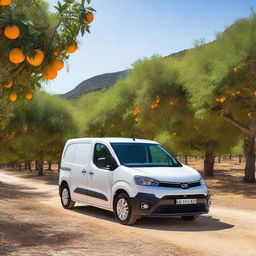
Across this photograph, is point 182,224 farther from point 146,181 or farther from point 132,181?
point 132,181

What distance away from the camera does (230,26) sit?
69.9 feet

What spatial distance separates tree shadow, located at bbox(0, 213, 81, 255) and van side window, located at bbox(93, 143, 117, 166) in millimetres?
2360

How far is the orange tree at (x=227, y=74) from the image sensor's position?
19.2m

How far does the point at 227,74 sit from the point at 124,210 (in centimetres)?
1067

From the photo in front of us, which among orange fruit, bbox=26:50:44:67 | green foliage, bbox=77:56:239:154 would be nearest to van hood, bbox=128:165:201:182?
orange fruit, bbox=26:50:44:67

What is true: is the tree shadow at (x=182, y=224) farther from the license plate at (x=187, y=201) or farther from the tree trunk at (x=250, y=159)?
the tree trunk at (x=250, y=159)

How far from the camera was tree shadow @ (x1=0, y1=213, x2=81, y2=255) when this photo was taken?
24.0 feet

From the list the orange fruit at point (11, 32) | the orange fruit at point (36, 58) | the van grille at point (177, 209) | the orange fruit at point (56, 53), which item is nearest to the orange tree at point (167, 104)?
the van grille at point (177, 209)

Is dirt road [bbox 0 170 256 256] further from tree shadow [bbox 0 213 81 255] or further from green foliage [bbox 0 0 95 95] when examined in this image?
green foliage [bbox 0 0 95 95]

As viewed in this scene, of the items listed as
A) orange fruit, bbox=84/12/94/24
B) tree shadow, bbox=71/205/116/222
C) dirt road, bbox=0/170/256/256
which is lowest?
tree shadow, bbox=71/205/116/222

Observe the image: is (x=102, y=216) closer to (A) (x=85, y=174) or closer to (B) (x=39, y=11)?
(A) (x=85, y=174)

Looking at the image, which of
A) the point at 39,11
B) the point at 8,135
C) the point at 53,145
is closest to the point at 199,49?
the point at 39,11

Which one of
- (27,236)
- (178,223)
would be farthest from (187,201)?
(27,236)

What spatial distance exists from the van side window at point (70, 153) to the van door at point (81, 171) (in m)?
0.23
